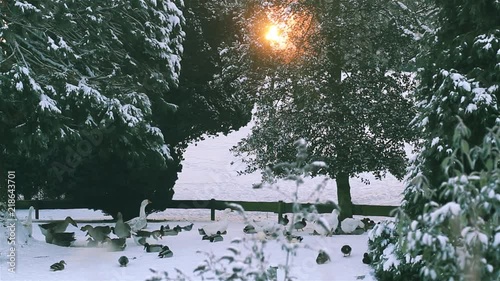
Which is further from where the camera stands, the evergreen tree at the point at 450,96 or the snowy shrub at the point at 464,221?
the evergreen tree at the point at 450,96

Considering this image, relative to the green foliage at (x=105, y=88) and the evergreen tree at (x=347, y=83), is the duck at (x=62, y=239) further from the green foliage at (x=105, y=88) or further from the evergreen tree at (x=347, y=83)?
the evergreen tree at (x=347, y=83)

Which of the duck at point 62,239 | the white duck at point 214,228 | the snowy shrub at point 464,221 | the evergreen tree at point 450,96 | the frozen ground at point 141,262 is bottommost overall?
the frozen ground at point 141,262

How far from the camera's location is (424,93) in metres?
10.8

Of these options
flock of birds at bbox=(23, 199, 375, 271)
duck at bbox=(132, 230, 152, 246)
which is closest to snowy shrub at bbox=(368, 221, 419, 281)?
flock of birds at bbox=(23, 199, 375, 271)

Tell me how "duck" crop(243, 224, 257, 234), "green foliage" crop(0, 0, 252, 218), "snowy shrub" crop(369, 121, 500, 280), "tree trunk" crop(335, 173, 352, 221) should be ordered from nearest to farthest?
"snowy shrub" crop(369, 121, 500, 280), "green foliage" crop(0, 0, 252, 218), "duck" crop(243, 224, 257, 234), "tree trunk" crop(335, 173, 352, 221)

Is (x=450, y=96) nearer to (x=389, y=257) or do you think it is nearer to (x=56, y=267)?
(x=389, y=257)

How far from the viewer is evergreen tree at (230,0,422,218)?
710 inches

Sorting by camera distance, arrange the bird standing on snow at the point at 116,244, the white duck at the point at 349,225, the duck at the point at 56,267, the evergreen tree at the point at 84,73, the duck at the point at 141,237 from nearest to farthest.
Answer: the duck at the point at 56,267 < the evergreen tree at the point at 84,73 < the bird standing on snow at the point at 116,244 < the duck at the point at 141,237 < the white duck at the point at 349,225

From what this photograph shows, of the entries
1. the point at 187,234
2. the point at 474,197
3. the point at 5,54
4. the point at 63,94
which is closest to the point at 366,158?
the point at 187,234

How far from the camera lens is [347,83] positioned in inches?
727

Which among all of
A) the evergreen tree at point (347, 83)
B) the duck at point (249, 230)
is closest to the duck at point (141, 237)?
the duck at point (249, 230)

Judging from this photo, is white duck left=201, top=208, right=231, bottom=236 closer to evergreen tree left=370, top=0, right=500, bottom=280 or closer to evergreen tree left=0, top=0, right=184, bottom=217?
evergreen tree left=0, top=0, right=184, bottom=217

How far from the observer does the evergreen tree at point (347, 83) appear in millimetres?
18031

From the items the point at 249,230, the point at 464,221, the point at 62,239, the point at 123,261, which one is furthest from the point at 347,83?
the point at 464,221
